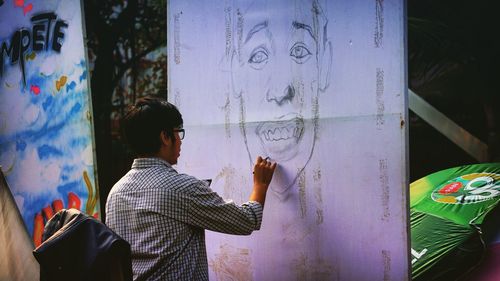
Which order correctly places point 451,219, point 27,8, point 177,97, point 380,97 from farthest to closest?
point 27,8
point 451,219
point 177,97
point 380,97

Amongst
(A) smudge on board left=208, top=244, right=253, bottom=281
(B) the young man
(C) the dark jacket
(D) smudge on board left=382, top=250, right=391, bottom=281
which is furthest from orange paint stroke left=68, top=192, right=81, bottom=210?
(D) smudge on board left=382, top=250, right=391, bottom=281

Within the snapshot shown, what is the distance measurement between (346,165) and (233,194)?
61 centimetres

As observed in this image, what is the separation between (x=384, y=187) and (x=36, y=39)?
8.24 feet

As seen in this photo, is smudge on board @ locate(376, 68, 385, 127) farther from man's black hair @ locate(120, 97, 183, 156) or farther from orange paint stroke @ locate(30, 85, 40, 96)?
orange paint stroke @ locate(30, 85, 40, 96)

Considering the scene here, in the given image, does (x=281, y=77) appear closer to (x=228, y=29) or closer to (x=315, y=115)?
(x=315, y=115)

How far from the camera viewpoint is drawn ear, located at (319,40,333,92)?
2189 mm

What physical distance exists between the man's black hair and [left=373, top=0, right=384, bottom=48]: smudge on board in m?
0.89

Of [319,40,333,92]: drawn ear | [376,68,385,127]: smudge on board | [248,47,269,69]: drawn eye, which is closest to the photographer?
[376,68,385,127]: smudge on board

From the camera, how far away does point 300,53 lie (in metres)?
2.26

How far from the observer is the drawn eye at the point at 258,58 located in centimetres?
235

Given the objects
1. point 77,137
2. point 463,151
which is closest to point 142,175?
point 77,137

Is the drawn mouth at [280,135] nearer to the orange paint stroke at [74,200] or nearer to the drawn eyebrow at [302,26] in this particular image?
the drawn eyebrow at [302,26]

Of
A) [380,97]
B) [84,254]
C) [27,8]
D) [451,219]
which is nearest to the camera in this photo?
[84,254]

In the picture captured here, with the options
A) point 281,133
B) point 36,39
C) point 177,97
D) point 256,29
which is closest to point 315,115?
point 281,133
